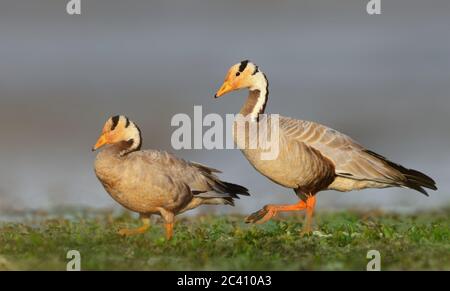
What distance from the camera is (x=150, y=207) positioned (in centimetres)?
1137

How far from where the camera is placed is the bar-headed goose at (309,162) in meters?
11.9

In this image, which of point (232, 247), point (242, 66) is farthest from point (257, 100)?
point (232, 247)

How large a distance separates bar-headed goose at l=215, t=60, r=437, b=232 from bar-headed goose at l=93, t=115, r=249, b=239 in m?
0.59

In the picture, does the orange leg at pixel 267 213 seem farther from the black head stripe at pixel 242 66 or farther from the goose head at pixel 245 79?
the black head stripe at pixel 242 66

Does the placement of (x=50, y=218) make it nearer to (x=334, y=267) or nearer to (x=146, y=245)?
(x=146, y=245)

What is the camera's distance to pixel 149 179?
36.9ft

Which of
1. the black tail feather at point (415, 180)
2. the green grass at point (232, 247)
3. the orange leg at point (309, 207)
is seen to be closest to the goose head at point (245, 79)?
the orange leg at point (309, 207)

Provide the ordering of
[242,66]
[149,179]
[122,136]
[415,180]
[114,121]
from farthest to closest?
[242,66]
[415,180]
[114,121]
[122,136]
[149,179]

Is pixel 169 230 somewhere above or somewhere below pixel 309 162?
below

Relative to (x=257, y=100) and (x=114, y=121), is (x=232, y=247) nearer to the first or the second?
(x=114, y=121)

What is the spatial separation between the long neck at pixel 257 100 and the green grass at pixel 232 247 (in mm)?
1490


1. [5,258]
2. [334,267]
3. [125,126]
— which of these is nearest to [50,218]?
[125,126]

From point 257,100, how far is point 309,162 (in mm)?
1192
